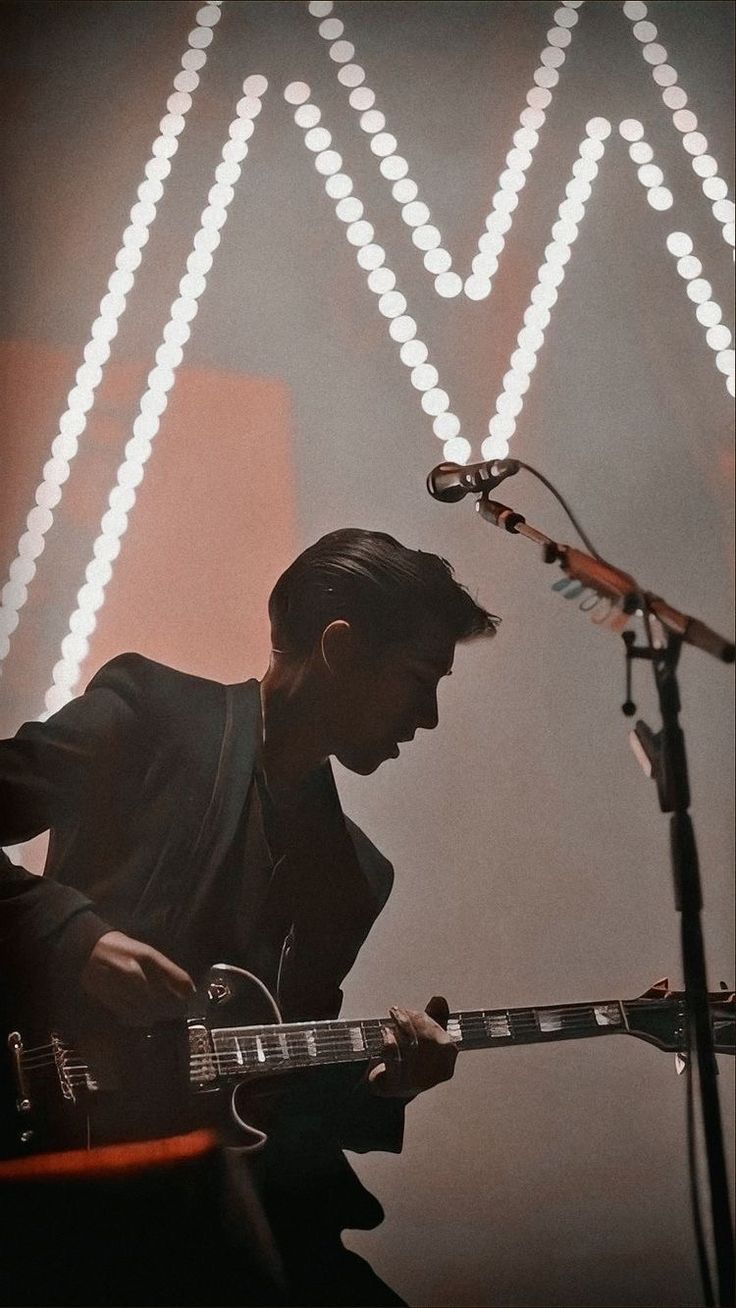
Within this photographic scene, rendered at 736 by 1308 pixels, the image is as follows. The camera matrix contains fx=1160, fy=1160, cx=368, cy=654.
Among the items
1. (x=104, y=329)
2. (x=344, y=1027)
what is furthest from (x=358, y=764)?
Answer: (x=104, y=329)

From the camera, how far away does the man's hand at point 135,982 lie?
1463 millimetres

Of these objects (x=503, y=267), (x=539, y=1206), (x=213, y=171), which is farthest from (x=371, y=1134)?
(x=213, y=171)

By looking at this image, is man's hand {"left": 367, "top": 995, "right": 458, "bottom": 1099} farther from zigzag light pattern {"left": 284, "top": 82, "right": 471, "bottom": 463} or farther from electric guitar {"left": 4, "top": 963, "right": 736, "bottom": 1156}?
zigzag light pattern {"left": 284, "top": 82, "right": 471, "bottom": 463}

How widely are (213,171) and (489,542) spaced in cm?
72

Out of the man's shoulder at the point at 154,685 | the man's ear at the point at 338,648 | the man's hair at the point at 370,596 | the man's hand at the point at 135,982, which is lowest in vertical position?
the man's hand at the point at 135,982

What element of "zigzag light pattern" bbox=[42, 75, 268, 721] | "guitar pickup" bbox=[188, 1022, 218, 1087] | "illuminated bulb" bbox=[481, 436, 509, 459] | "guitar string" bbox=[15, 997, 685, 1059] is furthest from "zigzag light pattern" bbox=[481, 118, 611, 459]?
"guitar pickup" bbox=[188, 1022, 218, 1087]

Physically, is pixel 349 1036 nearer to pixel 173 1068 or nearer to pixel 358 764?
pixel 173 1068

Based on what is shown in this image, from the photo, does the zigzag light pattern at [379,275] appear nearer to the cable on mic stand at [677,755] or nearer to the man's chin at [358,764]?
the cable on mic stand at [677,755]

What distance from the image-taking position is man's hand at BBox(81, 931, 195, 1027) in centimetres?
146

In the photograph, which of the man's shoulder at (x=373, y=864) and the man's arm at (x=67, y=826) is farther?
the man's shoulder at (x=373, y=864)

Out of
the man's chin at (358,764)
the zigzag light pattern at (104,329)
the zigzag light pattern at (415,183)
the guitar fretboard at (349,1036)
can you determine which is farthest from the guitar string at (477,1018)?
the zigzag light pattern at (415,183)

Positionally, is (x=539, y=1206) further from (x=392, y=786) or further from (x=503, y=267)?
(x=503, y=267)

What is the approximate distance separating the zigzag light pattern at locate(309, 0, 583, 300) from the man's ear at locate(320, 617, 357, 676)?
0.56 metres

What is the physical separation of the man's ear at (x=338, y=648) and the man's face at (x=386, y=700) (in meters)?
0.01
